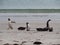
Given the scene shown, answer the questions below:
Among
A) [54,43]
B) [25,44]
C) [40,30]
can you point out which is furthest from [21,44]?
[40,30]

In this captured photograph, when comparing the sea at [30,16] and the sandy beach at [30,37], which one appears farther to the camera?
the sea at [30,16]

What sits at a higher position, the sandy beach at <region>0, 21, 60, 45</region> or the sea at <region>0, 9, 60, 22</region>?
the sea at <region>0, 9, 60, 22</region>

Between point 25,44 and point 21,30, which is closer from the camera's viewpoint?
point 25,44

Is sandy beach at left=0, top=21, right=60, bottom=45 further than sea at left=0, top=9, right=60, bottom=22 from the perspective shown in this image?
No

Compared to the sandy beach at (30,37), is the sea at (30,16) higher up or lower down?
higher up

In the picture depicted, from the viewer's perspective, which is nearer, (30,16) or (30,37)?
(30,37)

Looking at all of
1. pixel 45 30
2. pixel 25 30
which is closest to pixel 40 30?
pixel 45 30

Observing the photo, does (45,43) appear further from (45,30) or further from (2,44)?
(45,30)

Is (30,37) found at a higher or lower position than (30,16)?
lower

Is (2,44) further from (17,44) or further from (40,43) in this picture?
(40,43)

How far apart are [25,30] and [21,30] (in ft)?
1.11

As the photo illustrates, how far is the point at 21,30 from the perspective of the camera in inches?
648

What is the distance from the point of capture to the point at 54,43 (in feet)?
36.6

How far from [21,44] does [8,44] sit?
690 millimetres
